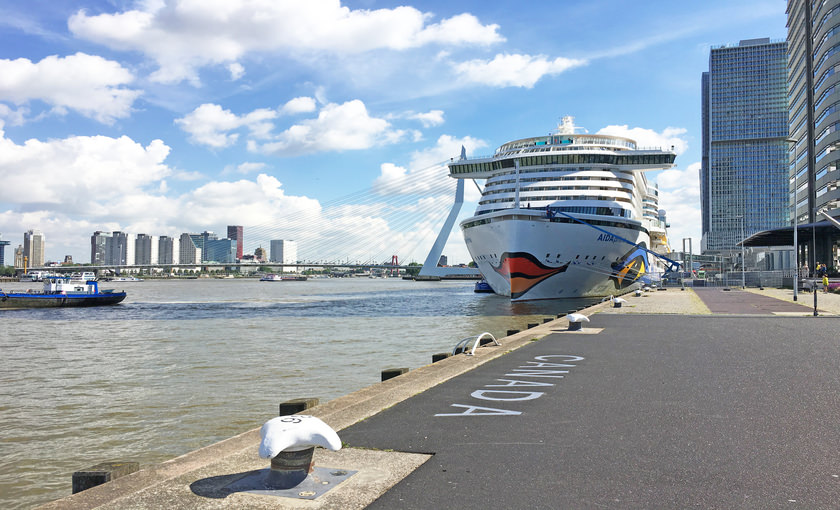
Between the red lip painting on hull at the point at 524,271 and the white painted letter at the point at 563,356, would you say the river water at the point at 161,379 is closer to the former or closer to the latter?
the white painted letter at the point at 563,356

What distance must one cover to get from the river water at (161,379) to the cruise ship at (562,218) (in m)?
11.4

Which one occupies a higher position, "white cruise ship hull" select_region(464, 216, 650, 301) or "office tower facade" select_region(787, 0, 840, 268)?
"office tower facade" select_region(787, 0, 840, 268)

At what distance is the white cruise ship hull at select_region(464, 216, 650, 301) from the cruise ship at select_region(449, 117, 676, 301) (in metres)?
0.07

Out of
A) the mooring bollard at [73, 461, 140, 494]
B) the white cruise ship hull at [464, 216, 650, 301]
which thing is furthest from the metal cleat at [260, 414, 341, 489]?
the white cruise ship hull at [464, 216, 650, 301]

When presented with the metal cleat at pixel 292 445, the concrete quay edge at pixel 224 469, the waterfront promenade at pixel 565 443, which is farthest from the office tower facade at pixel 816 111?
the metal cleat at pixel 292 445

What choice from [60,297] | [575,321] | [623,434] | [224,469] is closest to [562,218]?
[575,321]

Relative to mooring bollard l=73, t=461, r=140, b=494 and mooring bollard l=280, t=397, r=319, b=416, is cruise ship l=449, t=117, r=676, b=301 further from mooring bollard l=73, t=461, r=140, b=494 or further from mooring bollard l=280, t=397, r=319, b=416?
mooring bollard l=73, t=461, r=140, b=494

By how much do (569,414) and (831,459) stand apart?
2.66m

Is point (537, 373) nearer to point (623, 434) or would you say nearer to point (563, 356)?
point (563, 356)

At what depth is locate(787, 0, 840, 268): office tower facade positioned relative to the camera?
216 feet

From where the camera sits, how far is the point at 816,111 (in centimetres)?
7194

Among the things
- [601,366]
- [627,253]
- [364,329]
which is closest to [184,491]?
[601,366]

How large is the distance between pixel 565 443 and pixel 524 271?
1463 inches

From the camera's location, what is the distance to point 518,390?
8969 mm
